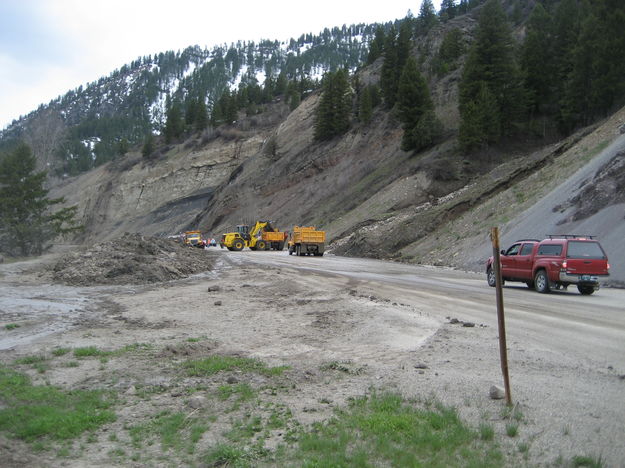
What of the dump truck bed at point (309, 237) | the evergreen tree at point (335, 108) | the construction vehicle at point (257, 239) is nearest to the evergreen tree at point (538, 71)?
the dump truck bed at point (309, 237)

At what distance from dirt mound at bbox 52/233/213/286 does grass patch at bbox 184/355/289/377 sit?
14230mm

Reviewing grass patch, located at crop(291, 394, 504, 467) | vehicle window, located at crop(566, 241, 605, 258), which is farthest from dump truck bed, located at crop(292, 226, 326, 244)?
grass patch, located at crop(291, 394, 504, 467)

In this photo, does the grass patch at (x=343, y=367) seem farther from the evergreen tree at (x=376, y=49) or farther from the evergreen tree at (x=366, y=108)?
the evergreen tree at (x=376, y=49)

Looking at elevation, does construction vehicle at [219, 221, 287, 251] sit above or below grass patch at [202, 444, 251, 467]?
above

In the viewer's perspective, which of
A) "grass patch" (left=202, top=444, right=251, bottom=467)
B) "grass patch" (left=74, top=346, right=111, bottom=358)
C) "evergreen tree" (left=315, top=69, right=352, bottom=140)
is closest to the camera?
"grass patch" (left=202, top=444, right=251, bottom=467)

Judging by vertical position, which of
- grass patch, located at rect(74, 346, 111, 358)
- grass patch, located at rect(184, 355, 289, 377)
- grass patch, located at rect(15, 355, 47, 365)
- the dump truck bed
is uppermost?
the dump truck bed

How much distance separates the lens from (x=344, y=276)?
23.0 meters

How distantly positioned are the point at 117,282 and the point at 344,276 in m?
9.62

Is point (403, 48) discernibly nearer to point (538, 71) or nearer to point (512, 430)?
point (538, 71)

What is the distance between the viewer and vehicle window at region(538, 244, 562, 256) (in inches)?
664

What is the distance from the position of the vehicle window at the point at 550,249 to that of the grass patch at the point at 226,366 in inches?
489

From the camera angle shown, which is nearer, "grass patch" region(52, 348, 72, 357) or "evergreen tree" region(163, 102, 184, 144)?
"grass patch" region(52, 348, 72, 357)

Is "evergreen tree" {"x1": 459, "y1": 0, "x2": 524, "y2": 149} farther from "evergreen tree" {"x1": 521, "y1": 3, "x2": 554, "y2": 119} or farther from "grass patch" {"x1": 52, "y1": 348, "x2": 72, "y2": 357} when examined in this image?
"grass patch" {"x1": 52, "y1": 348, "x2": 72, "y2": 357}

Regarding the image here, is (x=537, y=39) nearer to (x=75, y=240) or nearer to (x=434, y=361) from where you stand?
(x=434, y=361)
